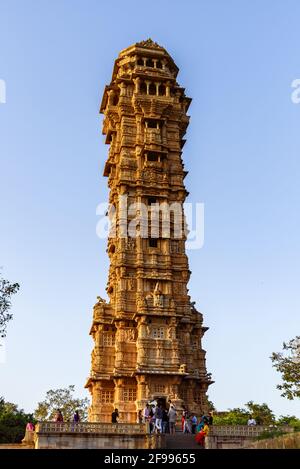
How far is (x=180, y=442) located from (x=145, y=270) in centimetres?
1705

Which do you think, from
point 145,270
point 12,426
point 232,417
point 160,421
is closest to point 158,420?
point 160,421

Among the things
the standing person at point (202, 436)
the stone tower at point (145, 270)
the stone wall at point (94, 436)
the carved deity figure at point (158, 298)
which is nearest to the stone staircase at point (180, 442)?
the standing person at point (202, 436)

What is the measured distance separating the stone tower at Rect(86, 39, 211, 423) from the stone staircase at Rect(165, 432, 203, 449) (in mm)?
9801

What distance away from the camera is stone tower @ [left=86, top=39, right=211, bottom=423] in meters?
36.1

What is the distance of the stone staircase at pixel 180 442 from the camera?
24.0m

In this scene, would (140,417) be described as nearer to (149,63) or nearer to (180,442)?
(180,442)

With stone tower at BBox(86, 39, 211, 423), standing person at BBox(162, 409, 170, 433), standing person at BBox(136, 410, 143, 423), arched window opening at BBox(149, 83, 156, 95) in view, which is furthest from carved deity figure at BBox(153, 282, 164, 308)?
arched window opening at BBox(149, 83, 156, 95)

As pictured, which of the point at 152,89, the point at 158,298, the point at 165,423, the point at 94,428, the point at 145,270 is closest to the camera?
the point at 94,428

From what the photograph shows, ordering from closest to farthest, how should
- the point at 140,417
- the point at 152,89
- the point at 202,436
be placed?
the point at 202,436 → the point at 140,417 → the point at 152,89

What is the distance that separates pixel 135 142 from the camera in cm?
4453

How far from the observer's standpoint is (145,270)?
39.8 meters

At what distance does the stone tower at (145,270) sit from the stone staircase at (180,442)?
9.80 metres

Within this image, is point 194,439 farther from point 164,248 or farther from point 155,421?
point 164,248

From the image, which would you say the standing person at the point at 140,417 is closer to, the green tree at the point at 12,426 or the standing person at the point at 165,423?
the standing person at the point at 165,423
